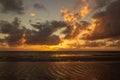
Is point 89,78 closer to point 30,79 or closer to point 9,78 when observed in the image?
point 30,79

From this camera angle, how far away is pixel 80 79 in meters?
38.3

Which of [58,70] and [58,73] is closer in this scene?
[58,73]

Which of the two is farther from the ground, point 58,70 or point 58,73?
point 58,70

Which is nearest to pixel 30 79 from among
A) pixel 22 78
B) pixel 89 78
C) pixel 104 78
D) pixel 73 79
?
pixel 22 78

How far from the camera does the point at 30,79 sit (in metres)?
38.2

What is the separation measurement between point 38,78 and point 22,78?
244 cm

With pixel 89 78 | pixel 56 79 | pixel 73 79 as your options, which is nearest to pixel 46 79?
pixel 56 79

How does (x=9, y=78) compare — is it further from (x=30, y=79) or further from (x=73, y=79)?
(x=73, y=79)

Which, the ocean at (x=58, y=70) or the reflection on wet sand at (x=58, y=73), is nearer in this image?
the reflection on wet sand at (x=58, y=73)

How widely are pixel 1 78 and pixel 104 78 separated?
50.5 ft

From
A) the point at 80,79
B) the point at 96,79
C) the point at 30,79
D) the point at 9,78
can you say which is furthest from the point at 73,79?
the point at 9,78

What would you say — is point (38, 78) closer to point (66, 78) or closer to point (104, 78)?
point (66, 78)

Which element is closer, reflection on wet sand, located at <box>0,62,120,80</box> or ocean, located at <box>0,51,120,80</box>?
reflection on wet sand, located at <box>0,62,120,80</box>

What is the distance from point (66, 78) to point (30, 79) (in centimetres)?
538
